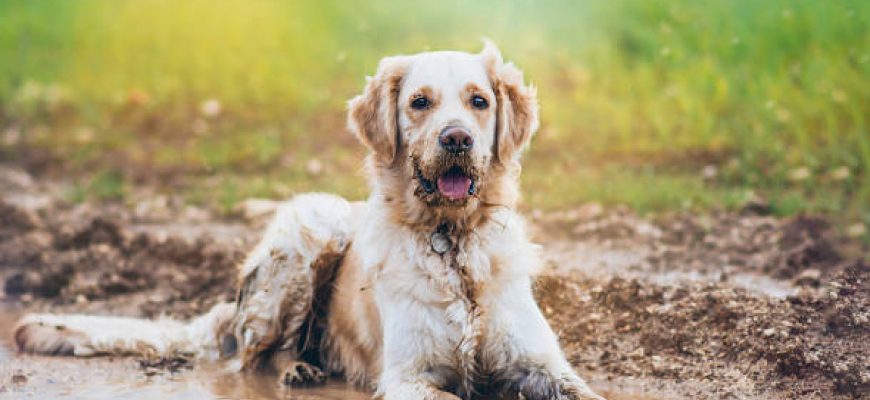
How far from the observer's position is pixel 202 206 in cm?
934

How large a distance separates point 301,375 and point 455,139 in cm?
164

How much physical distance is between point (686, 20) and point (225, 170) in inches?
179

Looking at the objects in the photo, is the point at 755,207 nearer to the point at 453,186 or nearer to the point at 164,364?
the point at 453,186

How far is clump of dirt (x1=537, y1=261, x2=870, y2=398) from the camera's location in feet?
17.0

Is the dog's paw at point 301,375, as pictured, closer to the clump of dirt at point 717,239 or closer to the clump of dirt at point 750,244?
the clump of dirt at point 717,239

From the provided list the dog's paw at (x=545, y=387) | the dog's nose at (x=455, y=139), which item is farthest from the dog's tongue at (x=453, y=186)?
the dog's paw at (x=545, y=387)

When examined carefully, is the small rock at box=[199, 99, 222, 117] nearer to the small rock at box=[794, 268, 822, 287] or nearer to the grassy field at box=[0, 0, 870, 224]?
the grassy field at box=[0, 0, 870, 224]

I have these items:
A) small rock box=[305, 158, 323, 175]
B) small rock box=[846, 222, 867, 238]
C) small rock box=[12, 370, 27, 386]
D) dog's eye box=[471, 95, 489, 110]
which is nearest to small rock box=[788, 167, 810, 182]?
small rock box=[846, 222, 867, 238]

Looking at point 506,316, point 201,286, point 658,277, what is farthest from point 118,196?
Answer: point 506,316

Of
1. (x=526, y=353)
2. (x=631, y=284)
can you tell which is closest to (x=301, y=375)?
(x=526, y=353)

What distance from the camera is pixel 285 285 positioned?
5.78 metres

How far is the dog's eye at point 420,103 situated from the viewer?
16.3ft

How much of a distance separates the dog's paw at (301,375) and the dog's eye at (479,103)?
1611 mm

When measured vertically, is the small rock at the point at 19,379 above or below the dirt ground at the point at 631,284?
below
